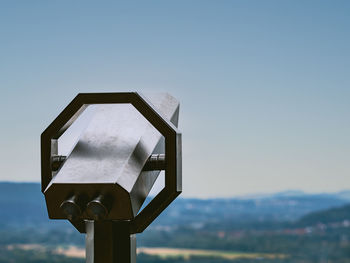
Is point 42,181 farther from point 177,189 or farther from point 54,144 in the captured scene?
point 177,189

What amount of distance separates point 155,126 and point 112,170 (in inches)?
4.9

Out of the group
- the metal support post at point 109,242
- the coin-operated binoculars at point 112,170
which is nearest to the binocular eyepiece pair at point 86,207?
the coin-operated binoculars at point 112,170

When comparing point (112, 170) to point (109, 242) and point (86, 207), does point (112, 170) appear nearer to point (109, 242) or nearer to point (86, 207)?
point (86, 207)

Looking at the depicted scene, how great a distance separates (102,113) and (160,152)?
0.15 meters

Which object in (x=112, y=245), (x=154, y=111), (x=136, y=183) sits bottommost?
(x=112, y=245)

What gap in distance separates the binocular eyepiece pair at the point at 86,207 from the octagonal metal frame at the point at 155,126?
5.1 inches

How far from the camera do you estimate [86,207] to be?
102 centimetres

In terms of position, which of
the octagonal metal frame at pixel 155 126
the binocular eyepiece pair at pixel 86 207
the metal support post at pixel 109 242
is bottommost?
the metal support post at pixel 109 242

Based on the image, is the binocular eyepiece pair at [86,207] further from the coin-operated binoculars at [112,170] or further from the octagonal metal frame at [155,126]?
the octagonal metal frame at [155,126]

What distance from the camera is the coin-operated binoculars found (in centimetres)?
102

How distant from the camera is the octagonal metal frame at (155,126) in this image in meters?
1.09

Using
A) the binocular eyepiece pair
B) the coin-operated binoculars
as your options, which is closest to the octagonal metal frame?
the coin-operated binoculars

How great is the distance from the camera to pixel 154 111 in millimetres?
1116

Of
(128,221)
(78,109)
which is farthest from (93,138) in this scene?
(128,221)
